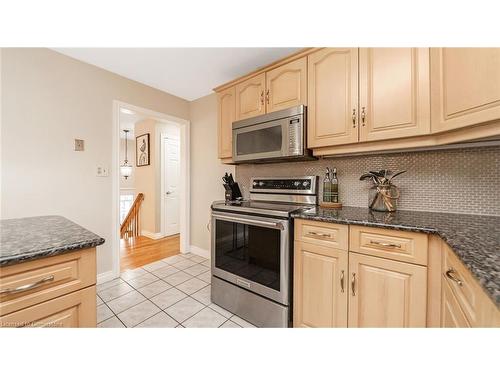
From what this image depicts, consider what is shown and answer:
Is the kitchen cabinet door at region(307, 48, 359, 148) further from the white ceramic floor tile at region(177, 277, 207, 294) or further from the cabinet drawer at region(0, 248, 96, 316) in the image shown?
the white ceramic floor tile at region(177, 277, 207, 294)

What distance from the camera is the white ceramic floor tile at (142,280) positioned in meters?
2.10

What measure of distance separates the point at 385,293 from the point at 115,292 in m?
2.27

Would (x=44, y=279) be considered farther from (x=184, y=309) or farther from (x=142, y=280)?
(x=142, y=280)

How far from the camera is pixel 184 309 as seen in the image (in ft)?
5.52

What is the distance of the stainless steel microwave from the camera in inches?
61.3

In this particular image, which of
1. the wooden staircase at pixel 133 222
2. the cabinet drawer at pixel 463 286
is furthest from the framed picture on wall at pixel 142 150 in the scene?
the cabinet drawer at pixel 463 286

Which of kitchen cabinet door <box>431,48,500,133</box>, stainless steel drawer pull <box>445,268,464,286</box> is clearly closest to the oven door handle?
stainless steel drawer pull <box>445,268,464,286</box>

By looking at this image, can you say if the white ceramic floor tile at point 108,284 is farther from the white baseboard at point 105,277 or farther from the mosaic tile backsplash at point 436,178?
the mosaic tile backsplash at point 436,178

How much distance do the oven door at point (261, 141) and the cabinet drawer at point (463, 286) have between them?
1.12 m

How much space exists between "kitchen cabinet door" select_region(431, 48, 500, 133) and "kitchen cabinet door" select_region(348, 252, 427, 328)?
2.45 ft

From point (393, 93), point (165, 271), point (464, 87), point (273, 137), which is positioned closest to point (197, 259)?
point (165, 271)
